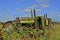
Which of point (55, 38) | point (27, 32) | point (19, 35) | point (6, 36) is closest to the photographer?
point (6, 36)

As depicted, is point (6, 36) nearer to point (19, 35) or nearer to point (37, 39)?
point (19, 35)

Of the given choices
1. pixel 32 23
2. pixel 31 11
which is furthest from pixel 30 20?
pixel 31 11

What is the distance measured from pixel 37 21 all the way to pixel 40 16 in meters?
0.59

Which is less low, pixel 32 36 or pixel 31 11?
pixel 31 11

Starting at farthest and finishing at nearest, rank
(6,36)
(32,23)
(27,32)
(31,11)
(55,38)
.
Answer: (31,11)
(32,23)
(55,38)
(27,32)
(6,36)

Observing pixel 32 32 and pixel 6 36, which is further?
pixel 32 32

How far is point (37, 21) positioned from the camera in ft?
61.4

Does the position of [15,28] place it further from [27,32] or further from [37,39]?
[37,39]

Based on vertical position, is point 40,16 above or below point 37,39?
above

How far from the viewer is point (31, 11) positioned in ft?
71.5

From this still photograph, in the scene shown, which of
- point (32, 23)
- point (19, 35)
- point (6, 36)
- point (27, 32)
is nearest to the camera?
point (6, 36)

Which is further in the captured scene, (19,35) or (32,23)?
(32,23)

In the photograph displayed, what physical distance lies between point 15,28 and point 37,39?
1.91 metres

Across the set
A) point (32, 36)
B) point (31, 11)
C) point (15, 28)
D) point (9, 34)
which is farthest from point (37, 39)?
point (31, 11)
